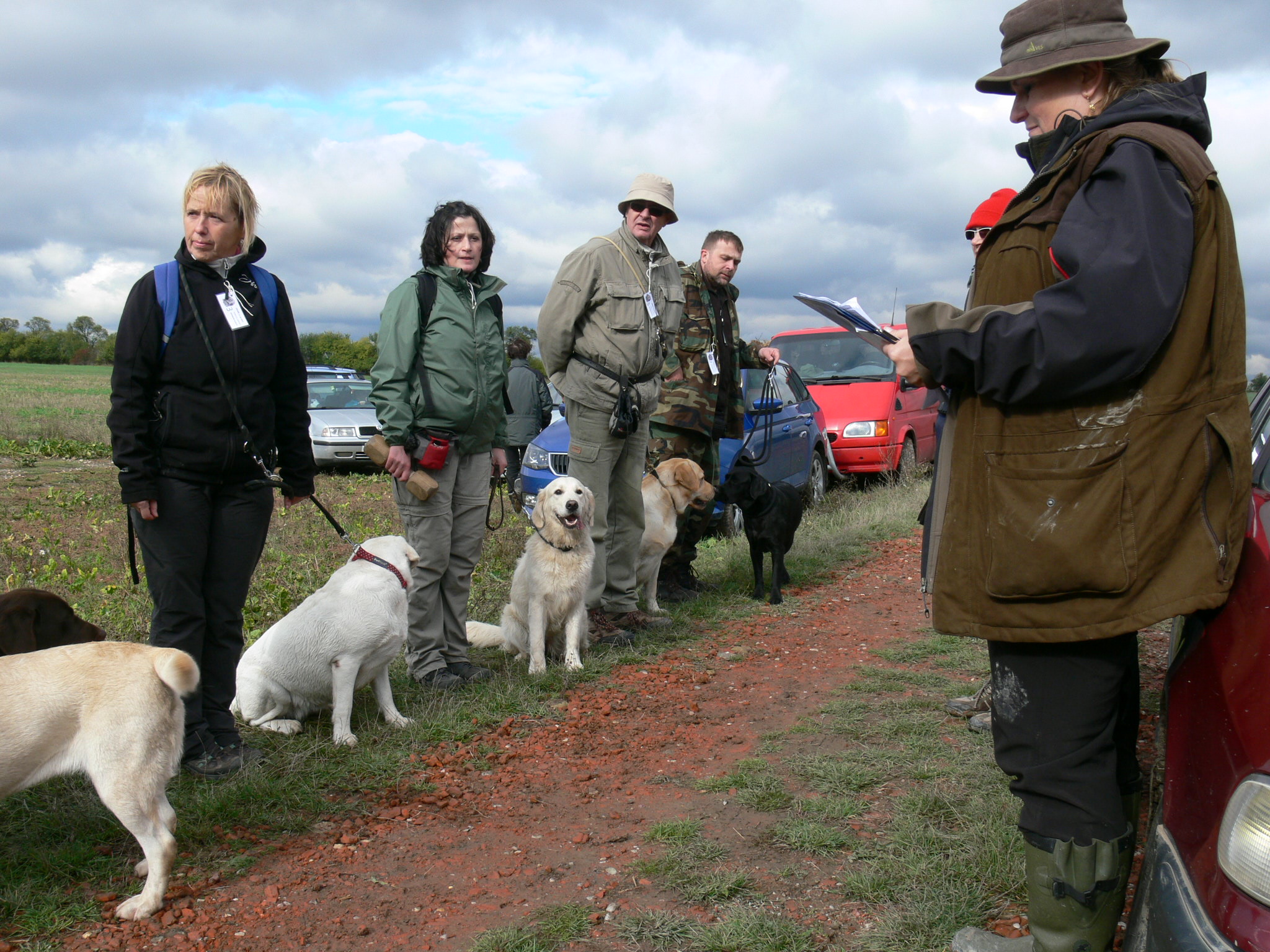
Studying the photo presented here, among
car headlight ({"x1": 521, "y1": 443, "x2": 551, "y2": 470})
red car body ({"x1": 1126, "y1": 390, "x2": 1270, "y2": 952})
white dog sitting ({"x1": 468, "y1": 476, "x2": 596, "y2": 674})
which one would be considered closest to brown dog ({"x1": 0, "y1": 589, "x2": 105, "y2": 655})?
white dog sitting ({"x1": 468, "y1": 476, "x2": 596, "y2": 674})

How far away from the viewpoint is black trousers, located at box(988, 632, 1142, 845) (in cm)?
181

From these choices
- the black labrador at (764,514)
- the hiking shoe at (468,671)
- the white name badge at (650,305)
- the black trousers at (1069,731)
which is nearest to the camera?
the black trousers at (1069,731)

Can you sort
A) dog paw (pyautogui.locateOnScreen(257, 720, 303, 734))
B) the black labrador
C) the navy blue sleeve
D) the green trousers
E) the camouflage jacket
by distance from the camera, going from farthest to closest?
the black labrador < the green trousers < the camouflage jacket < dog paw (pyautogui.locateOnScreen(257, 720, 303, 734)) < the navy blue sleeve

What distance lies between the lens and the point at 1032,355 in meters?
1.68

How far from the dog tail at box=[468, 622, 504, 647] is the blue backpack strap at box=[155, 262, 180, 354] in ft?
9.09

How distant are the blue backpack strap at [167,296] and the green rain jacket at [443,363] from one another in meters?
1.15

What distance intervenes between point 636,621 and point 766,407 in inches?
135

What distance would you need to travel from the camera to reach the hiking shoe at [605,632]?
5.57 meters

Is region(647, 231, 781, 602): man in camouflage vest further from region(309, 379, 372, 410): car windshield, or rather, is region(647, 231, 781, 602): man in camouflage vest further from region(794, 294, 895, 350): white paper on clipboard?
region(309, 379, 372, 410): car windshield

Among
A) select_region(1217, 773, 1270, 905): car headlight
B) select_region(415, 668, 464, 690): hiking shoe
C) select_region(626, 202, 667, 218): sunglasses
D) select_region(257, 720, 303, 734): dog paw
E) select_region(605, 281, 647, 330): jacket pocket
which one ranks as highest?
select_region(626, 202, 667, 218): sunglasses

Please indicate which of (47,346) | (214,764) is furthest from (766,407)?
(47,346)

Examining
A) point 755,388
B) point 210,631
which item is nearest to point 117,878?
point 210,631

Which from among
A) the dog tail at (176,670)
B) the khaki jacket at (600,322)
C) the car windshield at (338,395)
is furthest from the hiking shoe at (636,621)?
the car windshield at (338,395)

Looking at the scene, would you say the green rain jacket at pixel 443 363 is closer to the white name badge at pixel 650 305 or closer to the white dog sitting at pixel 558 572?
the white dog sitting at pixel 558 572
